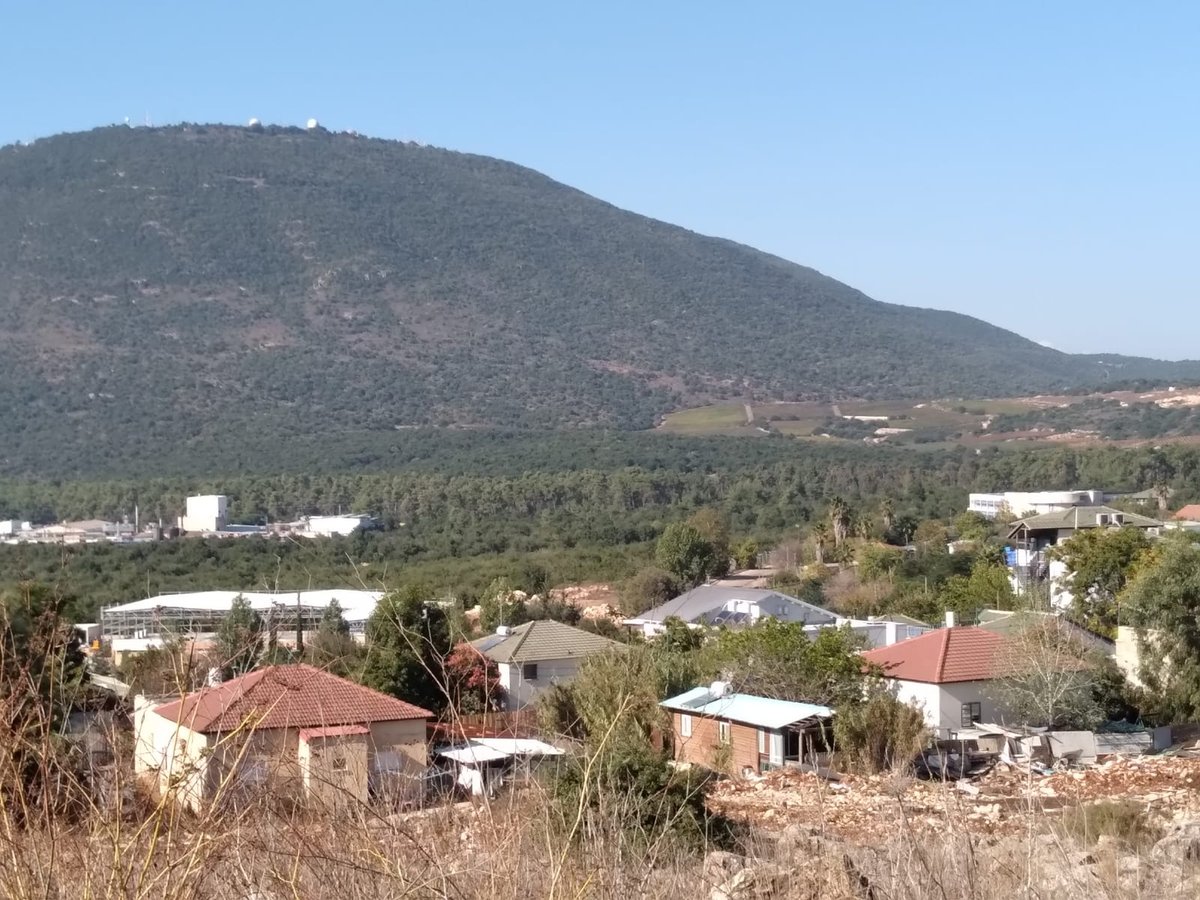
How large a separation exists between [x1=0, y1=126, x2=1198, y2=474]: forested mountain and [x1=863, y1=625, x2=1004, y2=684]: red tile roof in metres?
79.1

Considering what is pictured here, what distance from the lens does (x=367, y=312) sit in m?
143

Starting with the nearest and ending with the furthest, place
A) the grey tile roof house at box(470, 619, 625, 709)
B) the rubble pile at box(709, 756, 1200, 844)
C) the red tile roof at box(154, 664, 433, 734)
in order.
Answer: the red tile roof at box(154, 664, 433, 734)
the rubble pile at box(709, 756, 1200, 844)
the grey tile roof house at box(470, 619, 625, 709)

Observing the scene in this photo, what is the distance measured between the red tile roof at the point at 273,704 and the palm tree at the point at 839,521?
38.1m

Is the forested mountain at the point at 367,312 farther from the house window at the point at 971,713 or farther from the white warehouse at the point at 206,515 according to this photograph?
the house window at the point at 971,713

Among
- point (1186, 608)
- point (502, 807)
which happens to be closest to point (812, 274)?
point (1186, 608)

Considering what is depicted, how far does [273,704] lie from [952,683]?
1891cm

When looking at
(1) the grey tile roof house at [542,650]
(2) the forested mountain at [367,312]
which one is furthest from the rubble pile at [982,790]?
(2) the forested mountain at [367,312]

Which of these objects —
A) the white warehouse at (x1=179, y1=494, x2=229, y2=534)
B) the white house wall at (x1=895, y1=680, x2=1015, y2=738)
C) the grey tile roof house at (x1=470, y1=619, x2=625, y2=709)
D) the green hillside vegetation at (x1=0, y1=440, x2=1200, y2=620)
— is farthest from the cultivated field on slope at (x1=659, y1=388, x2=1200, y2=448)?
the white house wall at (x1=895, y1=680, x2=1015, y2=738)

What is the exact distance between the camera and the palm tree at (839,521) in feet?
161

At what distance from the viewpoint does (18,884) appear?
2.56 m

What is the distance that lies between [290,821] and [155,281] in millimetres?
148535

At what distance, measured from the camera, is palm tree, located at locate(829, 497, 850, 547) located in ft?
161

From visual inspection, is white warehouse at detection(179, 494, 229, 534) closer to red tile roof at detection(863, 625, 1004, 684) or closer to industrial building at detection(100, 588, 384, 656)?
industrial building at detection(100, 588, 384, 656)

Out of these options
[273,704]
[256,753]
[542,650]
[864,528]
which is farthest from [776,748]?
[864,528]
